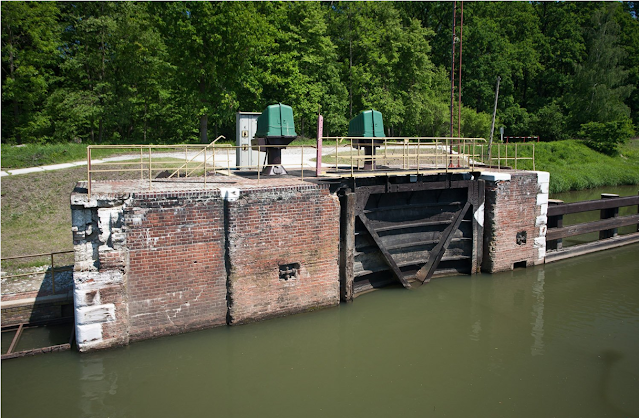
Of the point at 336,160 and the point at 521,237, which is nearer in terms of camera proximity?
the point at 336,160

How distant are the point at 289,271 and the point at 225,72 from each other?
1936cm

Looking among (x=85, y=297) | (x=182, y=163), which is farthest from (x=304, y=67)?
(x=85, y=297)

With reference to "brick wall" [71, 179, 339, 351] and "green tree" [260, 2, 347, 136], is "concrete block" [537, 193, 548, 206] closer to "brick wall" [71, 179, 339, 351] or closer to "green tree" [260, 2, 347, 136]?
"brick wall" [71, 179, 339, 351]

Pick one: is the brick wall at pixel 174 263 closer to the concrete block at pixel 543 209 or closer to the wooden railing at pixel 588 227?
the concrete block at pixel 543 209

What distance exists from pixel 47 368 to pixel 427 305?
28.1 ft

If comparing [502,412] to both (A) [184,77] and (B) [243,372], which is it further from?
(A) [184,77]

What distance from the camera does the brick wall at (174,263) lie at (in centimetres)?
1020

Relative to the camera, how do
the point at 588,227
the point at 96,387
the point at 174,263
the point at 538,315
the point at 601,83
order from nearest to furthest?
1. the point at 96,387
2. the point at 174,263
3. the point at 538,315
4. the point at 588,227
5. the point at 601,83

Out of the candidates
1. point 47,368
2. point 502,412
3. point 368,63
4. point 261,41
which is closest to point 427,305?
point 502,412

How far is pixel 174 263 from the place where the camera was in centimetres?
1049

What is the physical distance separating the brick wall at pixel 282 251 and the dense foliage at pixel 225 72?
56.6 feet

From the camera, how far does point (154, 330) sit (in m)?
10.5

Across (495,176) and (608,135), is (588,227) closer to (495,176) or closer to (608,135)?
(495,176)

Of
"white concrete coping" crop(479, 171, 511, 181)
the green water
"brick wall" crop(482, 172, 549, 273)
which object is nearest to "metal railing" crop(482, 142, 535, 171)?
"white concrete coping" crop(479, 171, 511, 181)
